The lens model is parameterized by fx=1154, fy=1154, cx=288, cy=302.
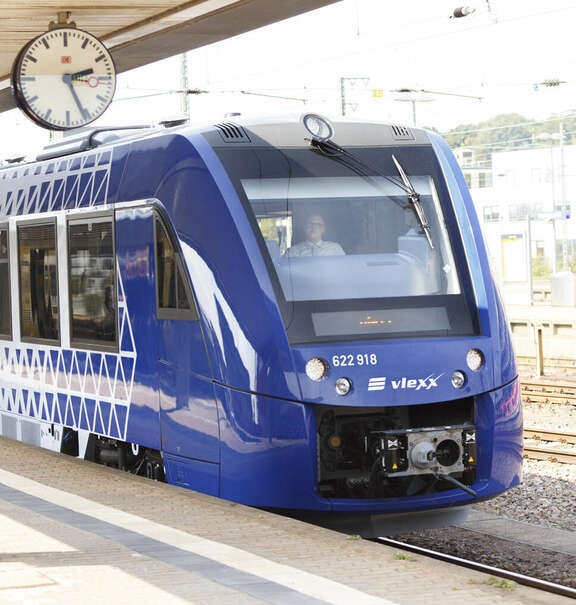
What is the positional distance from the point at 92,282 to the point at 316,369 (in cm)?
264

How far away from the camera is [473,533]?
912cm

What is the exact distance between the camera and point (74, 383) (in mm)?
9484

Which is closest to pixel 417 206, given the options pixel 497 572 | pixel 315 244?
pixel 315 244

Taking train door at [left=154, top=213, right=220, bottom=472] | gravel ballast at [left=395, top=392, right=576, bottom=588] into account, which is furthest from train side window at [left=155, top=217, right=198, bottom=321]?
gravel ballast at [left=395, top=392, right=576, bottom=588]

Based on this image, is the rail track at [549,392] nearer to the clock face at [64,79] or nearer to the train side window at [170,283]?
the clock face at [64,79]

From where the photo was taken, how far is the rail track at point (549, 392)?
1627 cm

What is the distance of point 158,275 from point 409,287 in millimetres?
1761

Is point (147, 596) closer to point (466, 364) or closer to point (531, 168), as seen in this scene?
point (466, 364)

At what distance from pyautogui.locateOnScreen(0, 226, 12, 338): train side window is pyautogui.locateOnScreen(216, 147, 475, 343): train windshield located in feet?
12.6

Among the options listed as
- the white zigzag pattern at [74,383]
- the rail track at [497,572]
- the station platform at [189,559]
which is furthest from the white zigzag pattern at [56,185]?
the rail track at [497,572]

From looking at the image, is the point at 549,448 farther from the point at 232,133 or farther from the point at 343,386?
the point at 232,133

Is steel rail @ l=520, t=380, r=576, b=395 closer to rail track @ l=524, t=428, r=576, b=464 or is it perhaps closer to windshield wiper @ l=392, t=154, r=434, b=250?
rail track @ l=524, t=428, r=576, b=464

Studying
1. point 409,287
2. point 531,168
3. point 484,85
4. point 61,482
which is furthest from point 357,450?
point 531,168

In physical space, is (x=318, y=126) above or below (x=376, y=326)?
above
